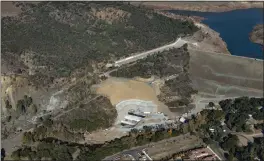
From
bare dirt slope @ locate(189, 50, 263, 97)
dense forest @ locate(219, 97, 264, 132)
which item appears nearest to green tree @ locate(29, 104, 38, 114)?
bare dirt slope @ locate(189, 50, 263, 97)

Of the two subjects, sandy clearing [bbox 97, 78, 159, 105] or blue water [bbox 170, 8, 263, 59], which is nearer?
sandy clearing [bbox 97, 78, 159, 105]

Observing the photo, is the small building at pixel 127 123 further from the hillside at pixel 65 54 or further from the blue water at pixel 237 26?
the blue water at pixel 237 26

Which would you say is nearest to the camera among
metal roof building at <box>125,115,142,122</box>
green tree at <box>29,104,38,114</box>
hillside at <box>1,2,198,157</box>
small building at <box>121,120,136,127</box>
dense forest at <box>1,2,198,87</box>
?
hillside at <box>1,2,198,157</box>

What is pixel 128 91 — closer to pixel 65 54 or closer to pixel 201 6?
pixel 65 54

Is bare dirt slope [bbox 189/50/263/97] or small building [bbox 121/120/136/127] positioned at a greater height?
bare dirt slope [bbox 189/50/263/97]

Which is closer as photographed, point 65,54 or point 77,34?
point 65,54

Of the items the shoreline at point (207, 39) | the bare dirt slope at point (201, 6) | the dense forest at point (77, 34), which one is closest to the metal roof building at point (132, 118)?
the dense forest at point (77, 34)

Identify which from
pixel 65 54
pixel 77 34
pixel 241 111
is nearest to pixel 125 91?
pixel 65 54

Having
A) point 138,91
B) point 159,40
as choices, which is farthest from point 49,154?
point 159,40

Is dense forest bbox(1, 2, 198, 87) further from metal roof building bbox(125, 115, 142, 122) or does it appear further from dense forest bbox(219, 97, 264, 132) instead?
dense forest bbox(219, 97, 264, 132)
